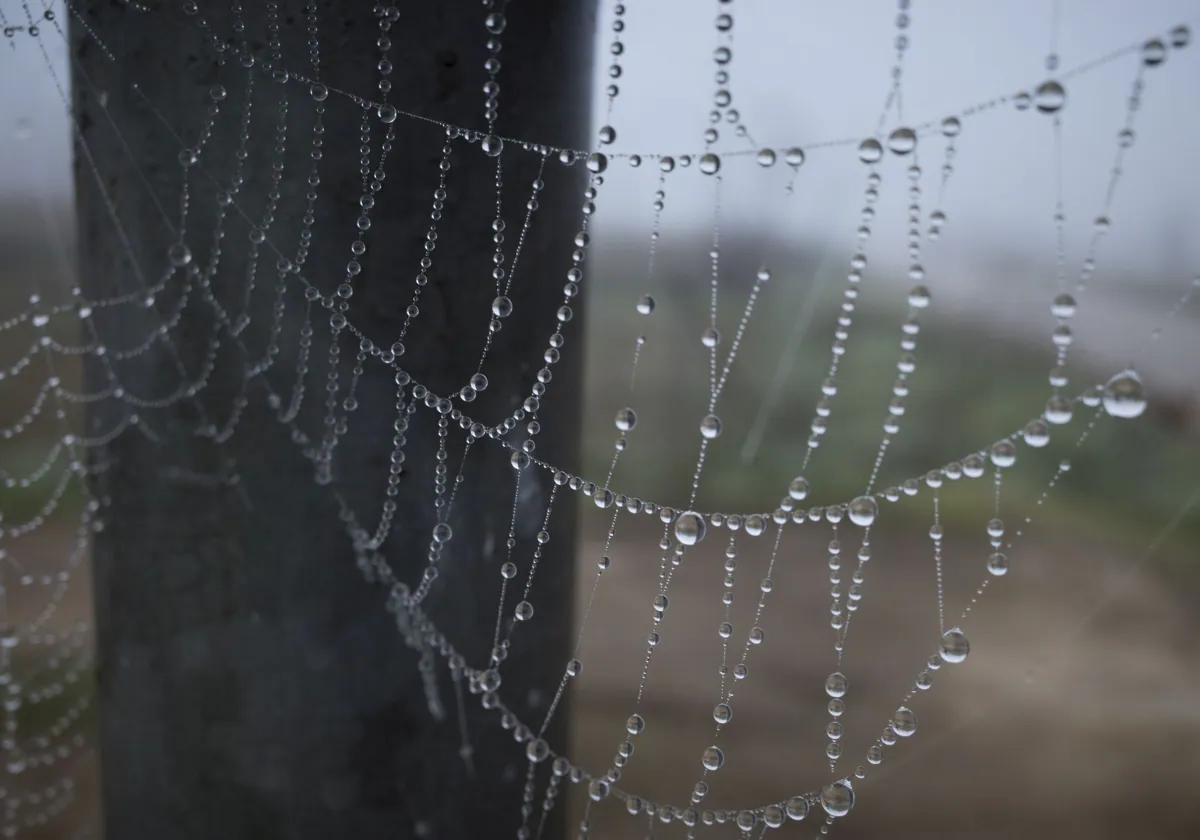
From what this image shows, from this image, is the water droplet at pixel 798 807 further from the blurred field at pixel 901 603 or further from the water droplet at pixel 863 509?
the blurred field at pixel 901 603

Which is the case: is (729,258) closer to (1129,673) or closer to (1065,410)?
(1129,673)

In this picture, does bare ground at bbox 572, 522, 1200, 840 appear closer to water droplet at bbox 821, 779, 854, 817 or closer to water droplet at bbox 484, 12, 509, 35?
water droplet at bbox 821, 779, 854, 817

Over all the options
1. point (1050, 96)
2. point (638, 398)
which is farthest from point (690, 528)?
point (638, 398)

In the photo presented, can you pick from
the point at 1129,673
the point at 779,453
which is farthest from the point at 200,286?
the point at 779,453

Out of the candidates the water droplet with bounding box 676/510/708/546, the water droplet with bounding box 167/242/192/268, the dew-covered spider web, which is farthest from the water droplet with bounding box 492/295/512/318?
the water droplet with bounding box 167/242/192/268

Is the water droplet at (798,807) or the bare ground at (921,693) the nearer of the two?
the water droplet at (798,807)

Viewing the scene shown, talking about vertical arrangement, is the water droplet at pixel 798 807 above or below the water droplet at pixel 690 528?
below

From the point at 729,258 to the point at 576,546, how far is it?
2.84 m

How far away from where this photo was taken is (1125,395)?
0.43 meters

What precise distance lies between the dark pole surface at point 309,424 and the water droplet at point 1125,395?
0.42m

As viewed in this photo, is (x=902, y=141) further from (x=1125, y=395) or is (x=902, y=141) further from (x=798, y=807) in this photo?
(x=798, y=807)

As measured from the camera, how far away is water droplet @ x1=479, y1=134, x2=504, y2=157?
605 millimetres

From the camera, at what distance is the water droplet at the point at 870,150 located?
18.4 inches

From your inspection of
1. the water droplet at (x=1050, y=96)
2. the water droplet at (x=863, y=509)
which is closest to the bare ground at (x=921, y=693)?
the water droplet at (x=863, y=509)
